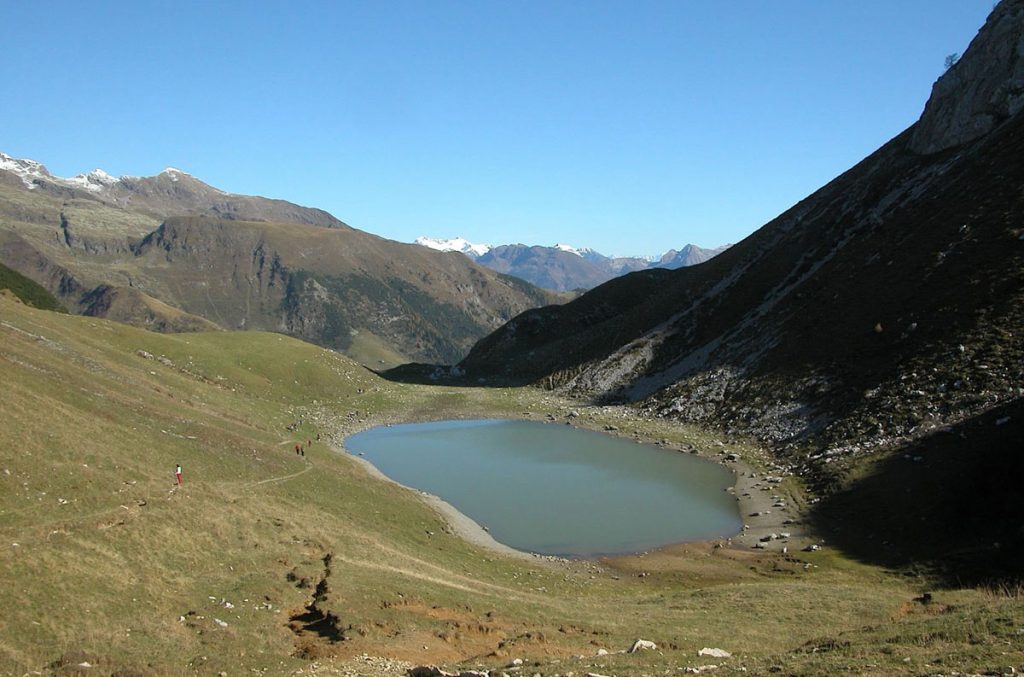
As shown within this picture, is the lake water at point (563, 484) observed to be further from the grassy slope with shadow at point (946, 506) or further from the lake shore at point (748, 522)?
the grassy slope with shadow at point (946, 506)

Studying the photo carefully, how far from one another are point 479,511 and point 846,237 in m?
65.7

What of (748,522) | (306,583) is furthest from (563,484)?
(306,583)

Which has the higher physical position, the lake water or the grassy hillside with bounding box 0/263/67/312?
the grassy hillside with bounding box 0/263/67/312

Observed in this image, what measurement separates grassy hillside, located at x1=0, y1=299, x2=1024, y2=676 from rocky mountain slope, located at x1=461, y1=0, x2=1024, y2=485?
21374mm

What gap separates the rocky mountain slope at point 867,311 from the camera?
51.4 m

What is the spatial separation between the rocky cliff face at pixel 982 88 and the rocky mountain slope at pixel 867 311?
20cm

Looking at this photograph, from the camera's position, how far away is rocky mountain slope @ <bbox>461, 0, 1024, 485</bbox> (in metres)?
51.4

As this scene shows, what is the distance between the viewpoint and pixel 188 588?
22.2 meters

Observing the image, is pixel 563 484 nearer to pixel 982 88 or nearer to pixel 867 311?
pixel 867 311

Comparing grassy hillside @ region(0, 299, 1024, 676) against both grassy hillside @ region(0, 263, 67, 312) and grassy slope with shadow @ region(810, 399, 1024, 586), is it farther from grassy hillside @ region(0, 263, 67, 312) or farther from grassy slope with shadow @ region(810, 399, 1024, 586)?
grassy hillside @ region(0, 263, 67, 312)

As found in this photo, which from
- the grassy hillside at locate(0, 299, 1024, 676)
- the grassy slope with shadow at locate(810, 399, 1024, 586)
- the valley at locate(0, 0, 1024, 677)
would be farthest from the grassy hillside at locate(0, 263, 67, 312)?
the grassy slope with shadow at locate(810, 399, 1024, 586)

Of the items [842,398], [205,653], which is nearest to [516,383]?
[842,398]

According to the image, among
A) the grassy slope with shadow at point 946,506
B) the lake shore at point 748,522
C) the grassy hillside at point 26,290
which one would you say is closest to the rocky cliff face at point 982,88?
the grassy slope with shadow at point 946,506

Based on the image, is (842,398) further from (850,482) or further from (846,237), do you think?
(846,237)
